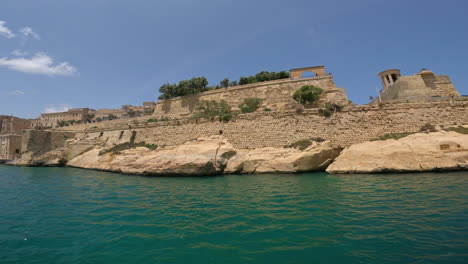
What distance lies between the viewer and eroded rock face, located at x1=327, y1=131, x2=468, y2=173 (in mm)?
11602

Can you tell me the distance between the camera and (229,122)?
19.2 metres

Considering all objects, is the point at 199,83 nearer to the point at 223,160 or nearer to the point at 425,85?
the point at 223,160

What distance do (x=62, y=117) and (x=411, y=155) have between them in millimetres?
97822

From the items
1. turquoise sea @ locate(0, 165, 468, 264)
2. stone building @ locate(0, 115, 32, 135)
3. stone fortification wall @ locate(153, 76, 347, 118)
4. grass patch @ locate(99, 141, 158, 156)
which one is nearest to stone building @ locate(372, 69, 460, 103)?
stone fortification wall @ locate(153, 76, 347, 118)

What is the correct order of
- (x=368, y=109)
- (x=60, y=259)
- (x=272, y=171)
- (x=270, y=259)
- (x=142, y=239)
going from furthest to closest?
(x=368, y=109)
(x=272, y=171)
(x=142, y=239)
(x=60, y=259)
(x=270, y=259)

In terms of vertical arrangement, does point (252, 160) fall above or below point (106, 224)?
above

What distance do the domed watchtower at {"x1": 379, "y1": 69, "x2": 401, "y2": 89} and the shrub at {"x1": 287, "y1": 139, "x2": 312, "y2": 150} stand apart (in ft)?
64.3

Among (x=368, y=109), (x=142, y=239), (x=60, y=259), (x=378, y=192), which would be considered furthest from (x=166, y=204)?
(x=368, y=109)

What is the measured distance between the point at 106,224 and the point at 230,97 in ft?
95.3

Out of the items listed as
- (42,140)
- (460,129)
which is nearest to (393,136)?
(460,129)

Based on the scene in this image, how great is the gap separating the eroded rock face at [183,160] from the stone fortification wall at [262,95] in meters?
12.2

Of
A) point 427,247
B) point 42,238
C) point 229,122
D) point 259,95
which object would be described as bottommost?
point 42,238

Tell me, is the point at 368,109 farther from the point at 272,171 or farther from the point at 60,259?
the point at 60,259

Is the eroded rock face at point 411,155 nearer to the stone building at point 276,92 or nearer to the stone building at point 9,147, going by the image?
the stone building at point 276,92
